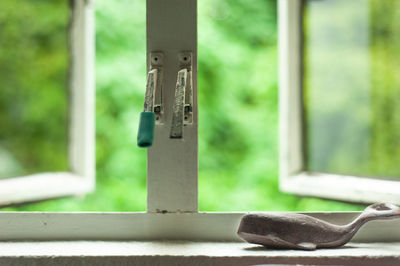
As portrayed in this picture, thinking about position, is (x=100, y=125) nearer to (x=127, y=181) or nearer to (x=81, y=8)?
(x=127, y=181)

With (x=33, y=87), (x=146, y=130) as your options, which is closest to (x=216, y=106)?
(x=33, y=87)

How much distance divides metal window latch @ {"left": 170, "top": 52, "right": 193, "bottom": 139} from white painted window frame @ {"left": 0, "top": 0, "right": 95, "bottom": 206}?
0.34m

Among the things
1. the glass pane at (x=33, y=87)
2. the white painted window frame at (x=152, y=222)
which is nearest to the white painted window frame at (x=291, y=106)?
the white painted window frame at (x=152, y=222)

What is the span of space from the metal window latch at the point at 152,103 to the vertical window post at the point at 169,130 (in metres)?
0.01

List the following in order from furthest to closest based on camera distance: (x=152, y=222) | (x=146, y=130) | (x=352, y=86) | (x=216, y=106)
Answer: (x=216, y=106), (x=352, y=86), (x=152, y=222), (x=146, y=130)

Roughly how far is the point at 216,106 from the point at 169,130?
23.3 inches

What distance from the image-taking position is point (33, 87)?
120cm

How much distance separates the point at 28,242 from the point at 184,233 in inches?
12.5

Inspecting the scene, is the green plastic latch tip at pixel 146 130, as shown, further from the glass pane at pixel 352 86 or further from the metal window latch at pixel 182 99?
the glass pane at pixel 352 86

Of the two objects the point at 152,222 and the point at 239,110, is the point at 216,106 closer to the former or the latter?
the point at 239,110

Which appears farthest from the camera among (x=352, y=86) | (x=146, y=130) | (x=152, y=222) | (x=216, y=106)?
(x=216, y=106)

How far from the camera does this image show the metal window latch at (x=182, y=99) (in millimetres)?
789

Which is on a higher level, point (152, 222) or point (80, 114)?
point (80, 114)

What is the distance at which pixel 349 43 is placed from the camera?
113 cm
